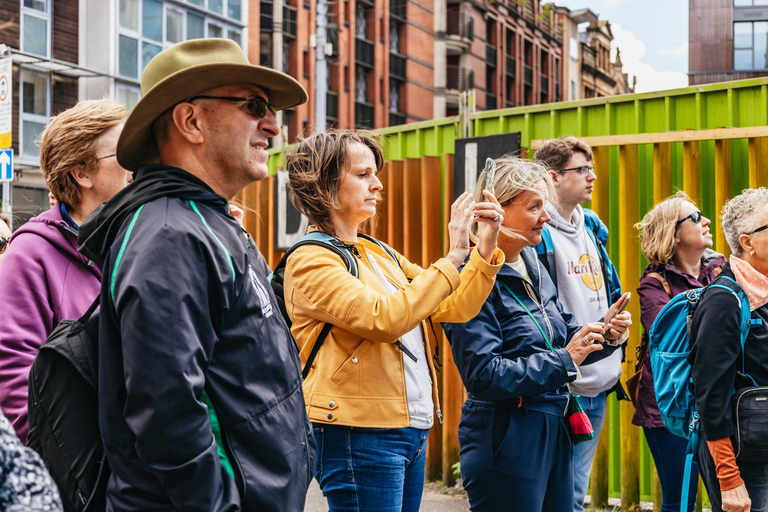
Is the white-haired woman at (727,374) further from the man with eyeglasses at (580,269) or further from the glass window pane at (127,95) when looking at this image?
the glass window pane at (127,95)

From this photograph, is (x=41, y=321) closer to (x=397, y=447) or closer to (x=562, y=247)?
(x=397, y=447)

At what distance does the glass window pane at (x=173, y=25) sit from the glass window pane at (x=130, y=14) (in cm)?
125

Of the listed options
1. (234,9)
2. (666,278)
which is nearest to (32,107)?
(234,9)

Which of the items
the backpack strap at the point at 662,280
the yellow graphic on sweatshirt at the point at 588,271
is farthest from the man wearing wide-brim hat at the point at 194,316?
the backpack strap at the point at 662,280

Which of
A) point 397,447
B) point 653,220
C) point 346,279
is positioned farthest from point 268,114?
point 653,220

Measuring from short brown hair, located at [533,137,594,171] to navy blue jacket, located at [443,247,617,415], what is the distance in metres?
1.42

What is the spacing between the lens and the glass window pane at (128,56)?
25.6 metres

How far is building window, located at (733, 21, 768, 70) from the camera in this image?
33.9 meters

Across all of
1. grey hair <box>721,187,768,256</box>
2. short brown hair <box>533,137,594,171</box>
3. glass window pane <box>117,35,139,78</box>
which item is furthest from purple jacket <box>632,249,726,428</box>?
glass window pane <box>117,35,139,78</box>

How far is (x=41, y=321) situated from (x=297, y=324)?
0.91 m

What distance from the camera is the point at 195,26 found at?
28562mm

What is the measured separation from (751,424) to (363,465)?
1519 mm

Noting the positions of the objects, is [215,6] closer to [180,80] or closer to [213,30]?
[213,30]

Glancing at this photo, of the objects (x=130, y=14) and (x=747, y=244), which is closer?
(x=747, y=244)
